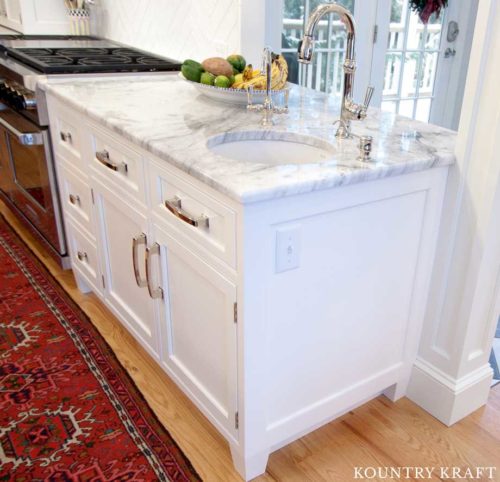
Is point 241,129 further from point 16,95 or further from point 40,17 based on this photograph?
point 40,17

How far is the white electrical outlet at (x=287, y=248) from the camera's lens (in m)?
1.16

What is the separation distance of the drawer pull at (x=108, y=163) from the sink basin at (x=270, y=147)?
1.00 feet

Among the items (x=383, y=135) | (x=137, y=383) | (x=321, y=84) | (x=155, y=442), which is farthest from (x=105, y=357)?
(x=321, y=84)

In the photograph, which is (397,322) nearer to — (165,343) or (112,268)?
(165,343)

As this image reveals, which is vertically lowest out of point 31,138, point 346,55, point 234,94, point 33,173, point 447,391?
point 447,391

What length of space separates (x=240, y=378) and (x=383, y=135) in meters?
0.77

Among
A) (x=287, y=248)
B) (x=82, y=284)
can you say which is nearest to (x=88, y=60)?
(x=82, y=284)

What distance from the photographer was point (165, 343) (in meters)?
1.63

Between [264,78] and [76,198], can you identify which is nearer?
[264,78]

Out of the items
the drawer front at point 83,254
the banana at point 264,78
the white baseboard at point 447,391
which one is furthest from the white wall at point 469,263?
the drawer front at point 83,254

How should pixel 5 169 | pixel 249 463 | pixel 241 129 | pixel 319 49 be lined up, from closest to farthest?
pixel 249 463 → pixel 241 129 → pixel 5 169 → pixel 319 49

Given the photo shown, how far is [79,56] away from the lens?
8.19ft

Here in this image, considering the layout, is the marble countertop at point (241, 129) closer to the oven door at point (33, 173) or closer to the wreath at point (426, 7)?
the oven door at point (33, 173)

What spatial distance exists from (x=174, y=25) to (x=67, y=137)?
2.99 feet
